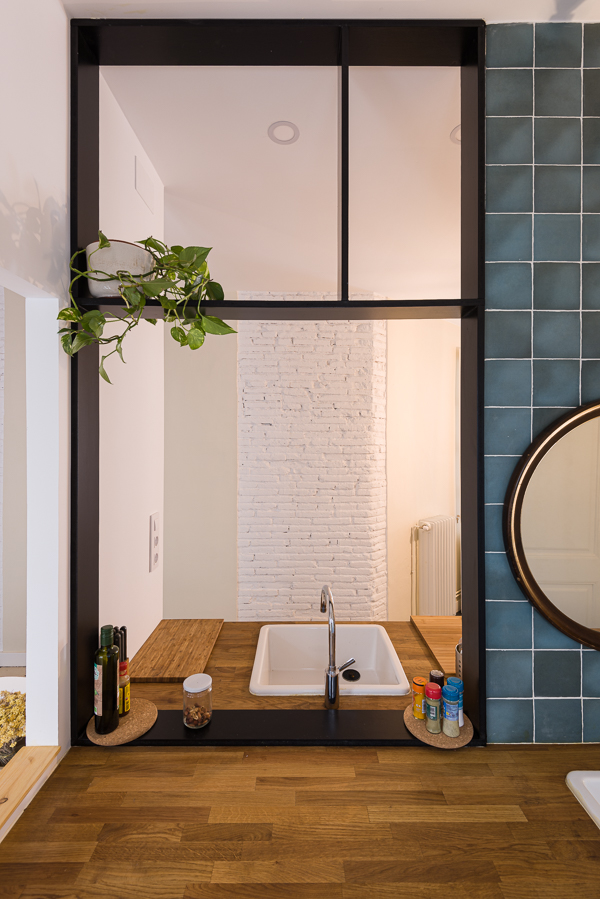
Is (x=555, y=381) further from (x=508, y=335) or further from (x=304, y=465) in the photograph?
(x=304, y=465)

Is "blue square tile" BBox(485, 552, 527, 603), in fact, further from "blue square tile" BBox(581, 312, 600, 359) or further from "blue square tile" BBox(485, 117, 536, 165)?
"blue square tile" BBox(485, 117, 536, 165)

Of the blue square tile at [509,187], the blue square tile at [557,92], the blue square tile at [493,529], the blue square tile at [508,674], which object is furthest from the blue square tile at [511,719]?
the blue square tile at [557,92]

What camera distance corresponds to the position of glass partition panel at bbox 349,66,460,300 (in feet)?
5.18

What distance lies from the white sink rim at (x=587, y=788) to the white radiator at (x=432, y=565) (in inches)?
118

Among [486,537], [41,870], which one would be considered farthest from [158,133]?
[41,870]

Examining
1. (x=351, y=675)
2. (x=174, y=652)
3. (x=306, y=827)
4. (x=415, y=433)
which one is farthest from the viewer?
(x=415, y=433)

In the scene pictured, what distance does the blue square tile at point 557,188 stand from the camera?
1.29 m

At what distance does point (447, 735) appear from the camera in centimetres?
126

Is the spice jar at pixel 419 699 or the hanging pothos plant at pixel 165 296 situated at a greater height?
the hanging pothos plant at pixel 165 296

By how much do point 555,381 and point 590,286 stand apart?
0.27 m

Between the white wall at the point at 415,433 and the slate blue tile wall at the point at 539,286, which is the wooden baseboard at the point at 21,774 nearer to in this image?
the slate blue tile wall at the point at 539,286

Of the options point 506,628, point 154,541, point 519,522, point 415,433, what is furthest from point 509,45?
point 415,433

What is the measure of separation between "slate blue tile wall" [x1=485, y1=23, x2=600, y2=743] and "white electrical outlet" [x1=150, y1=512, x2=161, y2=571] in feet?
4.48

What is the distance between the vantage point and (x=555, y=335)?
4.24 feet
